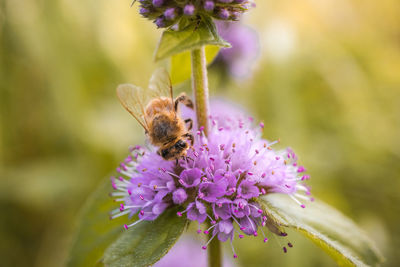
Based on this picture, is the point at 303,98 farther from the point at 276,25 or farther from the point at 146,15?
the point at 146,15

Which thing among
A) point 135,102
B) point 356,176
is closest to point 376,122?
point 356,176

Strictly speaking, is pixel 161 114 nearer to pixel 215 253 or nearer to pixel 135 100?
pixel 135 100

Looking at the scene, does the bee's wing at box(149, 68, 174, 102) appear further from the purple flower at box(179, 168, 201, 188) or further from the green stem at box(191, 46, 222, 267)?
the purple flower at box(179, 168, 201, 188)

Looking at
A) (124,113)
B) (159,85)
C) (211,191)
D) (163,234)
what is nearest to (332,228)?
(211,191)

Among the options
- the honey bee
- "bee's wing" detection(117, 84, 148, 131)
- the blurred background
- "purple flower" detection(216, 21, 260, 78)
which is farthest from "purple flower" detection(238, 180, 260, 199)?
"purple flower" detection(216, 21, 260, 78)

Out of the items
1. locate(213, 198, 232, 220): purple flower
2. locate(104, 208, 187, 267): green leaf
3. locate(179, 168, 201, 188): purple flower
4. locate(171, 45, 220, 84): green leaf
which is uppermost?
locate(171, 45, 220, 84): green leaf

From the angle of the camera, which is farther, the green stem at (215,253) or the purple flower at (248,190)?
the green stem at (215,253)

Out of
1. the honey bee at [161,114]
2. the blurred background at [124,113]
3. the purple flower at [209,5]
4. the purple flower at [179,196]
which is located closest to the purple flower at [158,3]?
the purple flower at [209,5]

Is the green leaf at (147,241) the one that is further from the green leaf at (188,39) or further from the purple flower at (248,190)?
the green leaf at (188,39)
